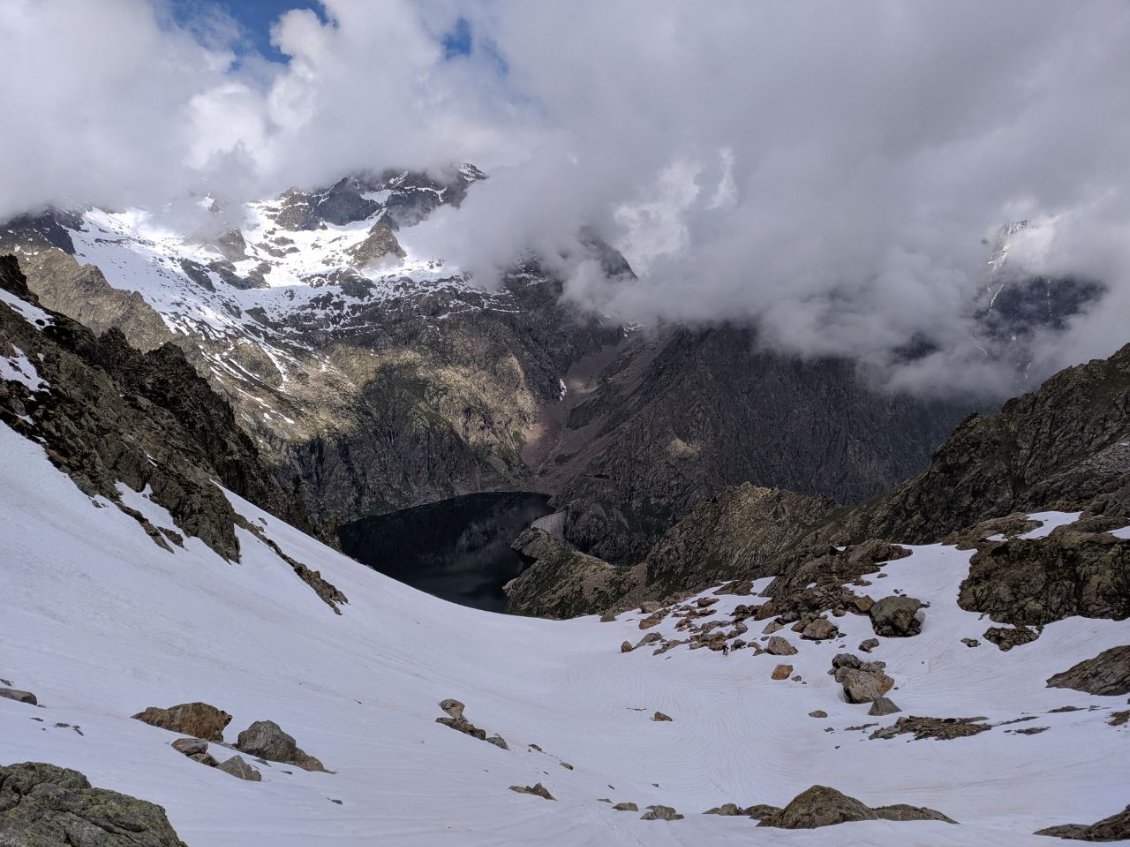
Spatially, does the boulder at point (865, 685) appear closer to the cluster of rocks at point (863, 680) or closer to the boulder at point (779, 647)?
the cluster of rocks at point (863, 680)

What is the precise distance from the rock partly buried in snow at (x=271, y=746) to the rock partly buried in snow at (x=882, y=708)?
27566mm

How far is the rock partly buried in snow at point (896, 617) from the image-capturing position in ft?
136

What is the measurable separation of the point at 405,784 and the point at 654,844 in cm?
558

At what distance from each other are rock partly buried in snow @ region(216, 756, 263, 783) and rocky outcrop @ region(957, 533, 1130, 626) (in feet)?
130

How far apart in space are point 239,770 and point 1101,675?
1264 inches

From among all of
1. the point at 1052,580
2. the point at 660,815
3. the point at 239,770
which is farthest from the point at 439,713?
the point at 1052,580

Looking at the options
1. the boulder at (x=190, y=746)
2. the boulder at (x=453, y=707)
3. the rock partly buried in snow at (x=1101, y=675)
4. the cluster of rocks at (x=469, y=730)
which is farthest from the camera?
the boulder at (x=453, y=707)

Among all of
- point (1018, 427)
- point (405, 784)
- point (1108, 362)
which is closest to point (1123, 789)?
point (405, 784)

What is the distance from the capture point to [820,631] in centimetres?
4491

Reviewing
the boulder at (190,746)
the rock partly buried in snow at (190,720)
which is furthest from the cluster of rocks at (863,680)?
the boulder at (190,746)

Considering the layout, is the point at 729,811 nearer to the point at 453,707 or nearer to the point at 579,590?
the point at 453,707

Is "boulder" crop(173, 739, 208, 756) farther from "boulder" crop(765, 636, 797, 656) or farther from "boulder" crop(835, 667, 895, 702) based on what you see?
"boulder" crop(765, 636, 797, 656)

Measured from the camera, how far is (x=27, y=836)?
644cm

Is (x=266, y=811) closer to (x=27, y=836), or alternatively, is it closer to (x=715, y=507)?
(x=27, y=836)
